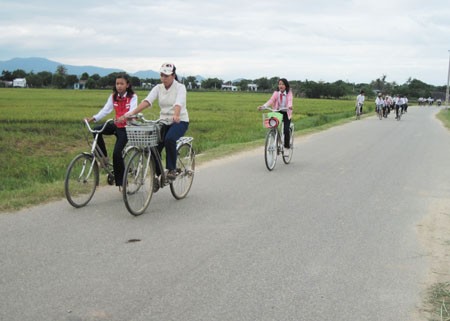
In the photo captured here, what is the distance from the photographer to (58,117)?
88.1 ft

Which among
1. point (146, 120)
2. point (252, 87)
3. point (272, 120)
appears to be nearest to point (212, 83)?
point (252, 87)

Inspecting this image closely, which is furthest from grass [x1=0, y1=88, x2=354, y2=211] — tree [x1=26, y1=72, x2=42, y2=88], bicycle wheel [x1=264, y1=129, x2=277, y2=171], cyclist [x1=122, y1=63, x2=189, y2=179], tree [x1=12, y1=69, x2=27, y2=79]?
tree [x1=12, y1=69, x2=27, y2=79]

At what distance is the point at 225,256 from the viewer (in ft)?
15.3

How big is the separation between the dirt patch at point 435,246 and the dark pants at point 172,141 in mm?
3231

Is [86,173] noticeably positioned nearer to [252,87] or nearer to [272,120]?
[272,120]

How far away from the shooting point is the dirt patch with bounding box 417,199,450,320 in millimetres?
3822

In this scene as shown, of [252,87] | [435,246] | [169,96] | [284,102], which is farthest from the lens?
[252,87]

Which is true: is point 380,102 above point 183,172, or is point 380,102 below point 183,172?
A: above

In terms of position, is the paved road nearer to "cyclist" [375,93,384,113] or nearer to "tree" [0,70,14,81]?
"cyclist" [375,93,384,113]

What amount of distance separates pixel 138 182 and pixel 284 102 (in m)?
5.14

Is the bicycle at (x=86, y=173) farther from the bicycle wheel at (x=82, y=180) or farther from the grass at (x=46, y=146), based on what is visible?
the grass at (x=46, y=146)

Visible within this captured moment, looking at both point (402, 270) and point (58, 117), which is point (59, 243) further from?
point (58, 117)

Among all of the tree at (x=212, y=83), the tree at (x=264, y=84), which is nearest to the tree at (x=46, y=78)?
the tree at (x=212, y=83)

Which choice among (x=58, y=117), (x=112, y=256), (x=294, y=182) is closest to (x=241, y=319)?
(x=112, y=256)
